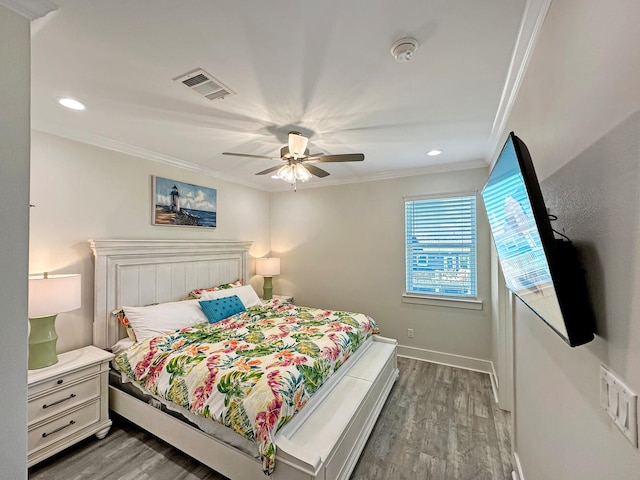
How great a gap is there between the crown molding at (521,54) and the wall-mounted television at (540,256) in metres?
0.73

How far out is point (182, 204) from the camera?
11.2ft

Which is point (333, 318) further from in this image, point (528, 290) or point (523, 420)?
point (528, 290)

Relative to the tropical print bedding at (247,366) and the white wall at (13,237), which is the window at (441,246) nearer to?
the tropical print bedding at (247,366)

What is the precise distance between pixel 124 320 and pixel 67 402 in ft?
2.37

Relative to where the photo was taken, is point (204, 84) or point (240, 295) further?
point (240, 295)

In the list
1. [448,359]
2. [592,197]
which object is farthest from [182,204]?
[448,359]

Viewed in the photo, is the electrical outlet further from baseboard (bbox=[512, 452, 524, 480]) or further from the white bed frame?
baseboard (bbox=[512, 452, 524, 480])

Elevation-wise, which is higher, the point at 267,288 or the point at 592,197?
the point at 592,197

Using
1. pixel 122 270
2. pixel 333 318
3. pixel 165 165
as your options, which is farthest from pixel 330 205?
pixel 122 270

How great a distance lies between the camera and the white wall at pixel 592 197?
617 mm

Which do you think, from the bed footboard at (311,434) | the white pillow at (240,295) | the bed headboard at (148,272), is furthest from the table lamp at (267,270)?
the bed footboard at (311,434)

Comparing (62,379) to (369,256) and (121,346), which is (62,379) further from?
(369,256)

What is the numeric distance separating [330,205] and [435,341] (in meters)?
2.43

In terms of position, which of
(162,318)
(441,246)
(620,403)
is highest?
(441,246)
